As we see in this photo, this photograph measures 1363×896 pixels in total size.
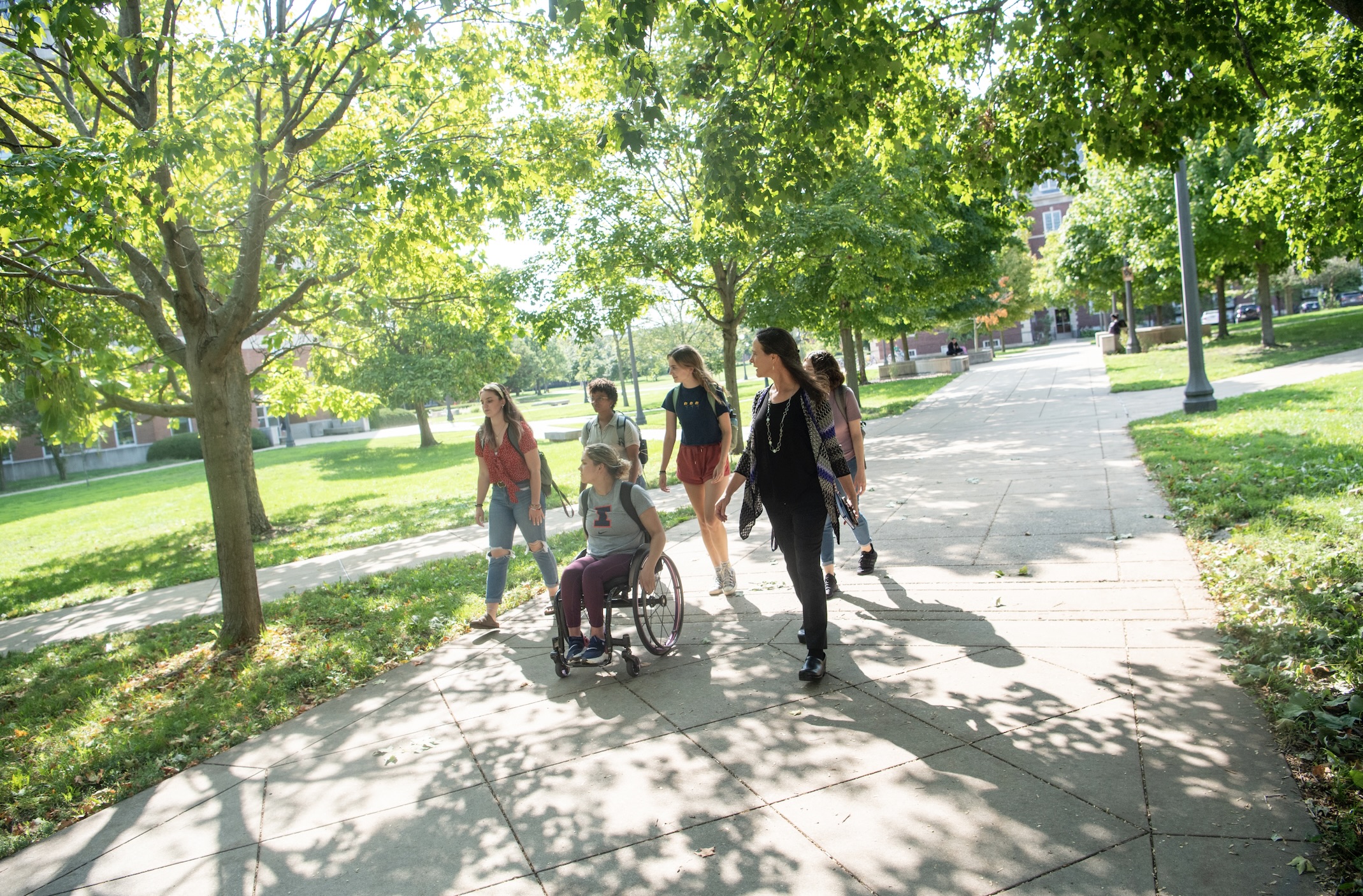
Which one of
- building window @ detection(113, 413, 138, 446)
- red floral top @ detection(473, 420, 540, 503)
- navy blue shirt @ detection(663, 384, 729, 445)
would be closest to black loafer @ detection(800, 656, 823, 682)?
navy blue shirt @ detection(663, 384, 729, 445)

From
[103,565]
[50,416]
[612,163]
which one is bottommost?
[103,565]

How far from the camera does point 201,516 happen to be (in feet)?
60.6

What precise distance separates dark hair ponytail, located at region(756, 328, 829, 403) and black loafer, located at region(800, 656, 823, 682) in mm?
1348

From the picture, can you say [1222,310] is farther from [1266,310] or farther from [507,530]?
[507,530]

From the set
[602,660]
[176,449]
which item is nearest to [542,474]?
[602,660]

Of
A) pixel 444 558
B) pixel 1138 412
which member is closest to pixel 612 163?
pixel 444 558

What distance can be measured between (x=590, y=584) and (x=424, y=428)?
100.0 ft

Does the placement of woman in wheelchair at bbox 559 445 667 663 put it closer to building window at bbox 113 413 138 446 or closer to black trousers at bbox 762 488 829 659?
black trousers at bbox 762 488 829 659

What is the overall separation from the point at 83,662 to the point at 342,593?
6.99ft

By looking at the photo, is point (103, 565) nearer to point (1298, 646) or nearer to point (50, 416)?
point (50, 416)

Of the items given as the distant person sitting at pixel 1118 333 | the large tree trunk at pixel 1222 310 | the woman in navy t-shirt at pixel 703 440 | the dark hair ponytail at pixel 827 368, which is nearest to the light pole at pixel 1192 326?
the dark hair ponytail at pixel 827 368

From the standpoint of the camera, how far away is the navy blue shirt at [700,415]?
6.40 m

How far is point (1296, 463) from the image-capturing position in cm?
818

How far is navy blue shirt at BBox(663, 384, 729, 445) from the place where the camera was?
A: 640 cm
